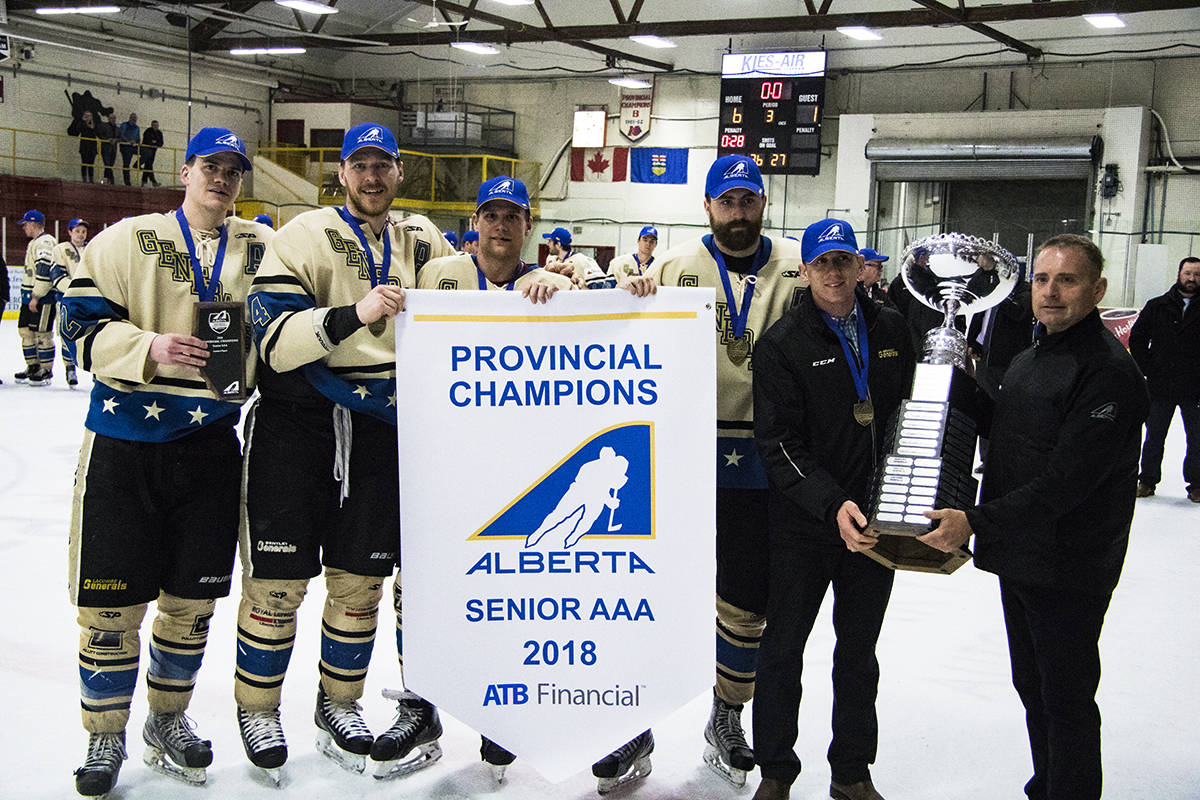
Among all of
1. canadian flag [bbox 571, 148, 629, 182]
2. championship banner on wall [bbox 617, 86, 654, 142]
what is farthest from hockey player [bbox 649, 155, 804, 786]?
canadian flag [bbox 571, 148, 629, 182]

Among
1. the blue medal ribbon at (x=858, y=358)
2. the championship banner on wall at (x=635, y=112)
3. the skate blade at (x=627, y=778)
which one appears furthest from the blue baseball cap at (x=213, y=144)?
the championship banner on wall at (x=635, y=112)

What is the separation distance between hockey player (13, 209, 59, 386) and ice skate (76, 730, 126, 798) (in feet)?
29.1

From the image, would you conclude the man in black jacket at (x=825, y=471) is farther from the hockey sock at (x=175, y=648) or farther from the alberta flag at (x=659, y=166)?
the alberta flag at (x=659, y=166)

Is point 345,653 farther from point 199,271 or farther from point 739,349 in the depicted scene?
point 739,349

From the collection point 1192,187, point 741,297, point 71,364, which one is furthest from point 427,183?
point 741,297

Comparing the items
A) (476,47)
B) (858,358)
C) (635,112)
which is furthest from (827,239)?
(635,112)

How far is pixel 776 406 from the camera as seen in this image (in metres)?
2.87

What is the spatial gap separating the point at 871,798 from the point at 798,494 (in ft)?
2.90

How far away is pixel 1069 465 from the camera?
2529mm

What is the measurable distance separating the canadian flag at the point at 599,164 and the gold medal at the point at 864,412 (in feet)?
68.8

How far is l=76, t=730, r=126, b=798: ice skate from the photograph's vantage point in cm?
293

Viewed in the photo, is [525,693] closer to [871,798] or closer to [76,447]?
[871,798]

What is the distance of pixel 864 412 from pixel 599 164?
21366 mm

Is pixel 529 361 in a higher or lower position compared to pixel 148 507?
higher
